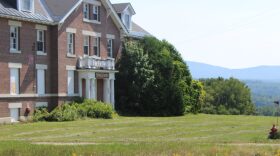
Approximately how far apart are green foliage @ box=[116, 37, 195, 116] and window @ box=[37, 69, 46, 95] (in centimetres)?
945

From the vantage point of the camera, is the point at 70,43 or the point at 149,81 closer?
the point at 70,43

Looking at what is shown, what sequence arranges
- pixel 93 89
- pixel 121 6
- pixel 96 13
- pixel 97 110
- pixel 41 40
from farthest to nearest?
pixel 121 6 → pixel 96 13 → pixel 93 89 → pixel 97 110 → pixel 41 40

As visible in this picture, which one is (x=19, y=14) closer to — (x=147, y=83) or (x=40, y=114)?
(x=40, y=114)

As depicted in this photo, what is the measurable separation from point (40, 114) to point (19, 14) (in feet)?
23.8

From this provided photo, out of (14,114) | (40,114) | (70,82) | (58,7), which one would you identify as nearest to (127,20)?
(58,7)

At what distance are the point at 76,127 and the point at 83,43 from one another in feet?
50.4

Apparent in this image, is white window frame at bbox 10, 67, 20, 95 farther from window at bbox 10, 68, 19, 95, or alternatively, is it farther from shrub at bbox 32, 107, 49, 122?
shrub at bbox 32, 107, 49, 122

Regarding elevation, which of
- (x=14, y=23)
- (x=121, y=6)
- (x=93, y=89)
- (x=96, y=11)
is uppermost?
(x=121, y=6)

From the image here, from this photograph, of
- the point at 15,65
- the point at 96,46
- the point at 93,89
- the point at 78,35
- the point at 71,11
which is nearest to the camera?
the point at 15,65

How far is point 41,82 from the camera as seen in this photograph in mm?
45094

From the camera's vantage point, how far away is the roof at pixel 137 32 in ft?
190

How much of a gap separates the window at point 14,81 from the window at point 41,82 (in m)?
2.45

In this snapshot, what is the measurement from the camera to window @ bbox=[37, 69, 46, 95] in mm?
44812

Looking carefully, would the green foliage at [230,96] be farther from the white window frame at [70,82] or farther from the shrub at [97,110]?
the shrub at [97,110]
